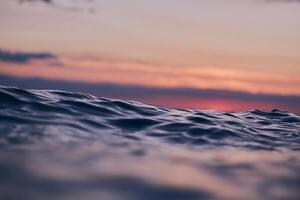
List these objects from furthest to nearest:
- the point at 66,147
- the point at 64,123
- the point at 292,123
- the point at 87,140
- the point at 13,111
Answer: the point at 292,123 → the point at 13,111 → the point at 64,123 → the point at 87,140 → the point at 66,147

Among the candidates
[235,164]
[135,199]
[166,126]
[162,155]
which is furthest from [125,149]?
[166,126]

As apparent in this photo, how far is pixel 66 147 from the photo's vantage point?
5453 millimetres

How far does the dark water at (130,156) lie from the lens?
3.89 meters

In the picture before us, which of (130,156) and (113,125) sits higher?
(113,125)

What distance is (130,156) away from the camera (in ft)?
17.6

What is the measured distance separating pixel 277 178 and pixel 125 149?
2.42 metres

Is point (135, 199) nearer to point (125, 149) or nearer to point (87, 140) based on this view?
point (125, 149)

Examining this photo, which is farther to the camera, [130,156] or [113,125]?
[113,125]

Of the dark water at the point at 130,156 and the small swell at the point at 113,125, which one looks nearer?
the dark water at the point at 130,156

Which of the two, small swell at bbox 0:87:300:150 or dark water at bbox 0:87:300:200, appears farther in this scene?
small swell at bbox 0:87:300:150

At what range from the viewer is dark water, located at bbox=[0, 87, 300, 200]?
12.8 ft

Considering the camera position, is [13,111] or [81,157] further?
[13,111]

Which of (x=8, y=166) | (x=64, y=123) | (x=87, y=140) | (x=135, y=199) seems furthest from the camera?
(x=64, y=123)

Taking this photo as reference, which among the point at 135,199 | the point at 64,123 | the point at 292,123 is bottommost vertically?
the point at 135,199
